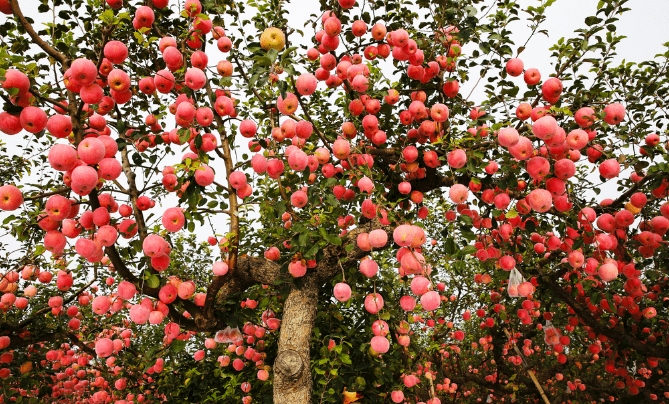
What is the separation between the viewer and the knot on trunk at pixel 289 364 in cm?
258

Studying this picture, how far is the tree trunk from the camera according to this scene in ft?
8.52

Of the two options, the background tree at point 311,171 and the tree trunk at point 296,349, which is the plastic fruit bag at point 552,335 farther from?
the tree trunk at point 296,349

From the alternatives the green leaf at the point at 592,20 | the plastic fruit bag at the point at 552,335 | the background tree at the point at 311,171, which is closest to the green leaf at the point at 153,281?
the background tree at the point at 311,171

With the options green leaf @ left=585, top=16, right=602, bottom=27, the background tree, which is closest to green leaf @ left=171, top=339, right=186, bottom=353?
the background tree

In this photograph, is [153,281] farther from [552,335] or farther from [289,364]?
[552,335]

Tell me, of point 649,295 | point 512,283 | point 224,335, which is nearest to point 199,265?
point 224,335

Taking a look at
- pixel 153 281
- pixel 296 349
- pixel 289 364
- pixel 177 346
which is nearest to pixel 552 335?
pixel 296 349

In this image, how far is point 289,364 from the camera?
260 cm

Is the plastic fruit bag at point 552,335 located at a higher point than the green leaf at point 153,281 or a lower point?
higher

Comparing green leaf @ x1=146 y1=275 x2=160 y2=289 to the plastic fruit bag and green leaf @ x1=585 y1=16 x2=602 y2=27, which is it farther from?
the plastic fruit bag

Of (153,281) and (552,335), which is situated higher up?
(552,335)

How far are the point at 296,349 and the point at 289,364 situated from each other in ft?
0.67

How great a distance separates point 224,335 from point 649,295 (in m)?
5.19

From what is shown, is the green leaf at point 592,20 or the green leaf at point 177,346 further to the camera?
the green leaf at point 592,20
